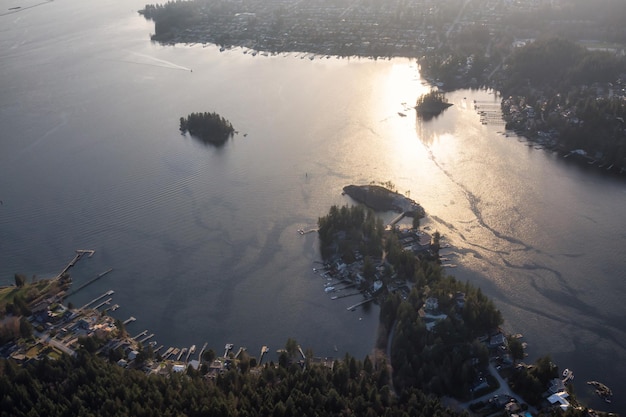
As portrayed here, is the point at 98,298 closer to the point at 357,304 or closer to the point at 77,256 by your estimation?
the point at 77,256

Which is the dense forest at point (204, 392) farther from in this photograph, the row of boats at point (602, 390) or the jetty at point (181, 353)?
the row of boats at point (602, 390)

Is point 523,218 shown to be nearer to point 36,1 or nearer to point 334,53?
point 334,53

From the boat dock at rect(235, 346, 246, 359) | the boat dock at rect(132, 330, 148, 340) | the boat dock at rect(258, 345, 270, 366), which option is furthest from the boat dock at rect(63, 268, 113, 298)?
the boat dock at rect(258, 345, 270, 366)

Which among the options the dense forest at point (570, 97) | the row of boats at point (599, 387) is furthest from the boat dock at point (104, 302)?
the dense forest at point (570, 97)

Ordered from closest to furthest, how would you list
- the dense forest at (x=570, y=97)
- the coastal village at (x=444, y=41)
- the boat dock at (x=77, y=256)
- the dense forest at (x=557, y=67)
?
the boat dock at (x=77, y=256), the dense forest at (x=570, y=97), the coastal village at (x=444, y=41), the dense forest at (x=557, y=67)

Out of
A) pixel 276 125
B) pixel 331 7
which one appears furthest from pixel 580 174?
pixel 331 7
